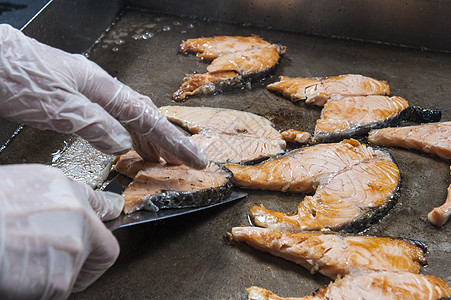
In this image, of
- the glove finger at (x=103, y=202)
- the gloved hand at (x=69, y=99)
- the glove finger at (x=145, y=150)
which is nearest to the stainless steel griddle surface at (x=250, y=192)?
the glove finger at (x=103, y=202)

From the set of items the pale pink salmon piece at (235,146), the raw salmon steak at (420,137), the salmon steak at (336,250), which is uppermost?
the raw salmon steak at (420,137)

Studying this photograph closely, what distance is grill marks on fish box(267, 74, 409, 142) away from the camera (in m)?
4.06

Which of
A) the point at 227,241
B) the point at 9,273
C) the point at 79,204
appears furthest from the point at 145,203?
the point at 9,273

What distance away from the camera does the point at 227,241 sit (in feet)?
10.3

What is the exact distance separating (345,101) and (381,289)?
2162mm

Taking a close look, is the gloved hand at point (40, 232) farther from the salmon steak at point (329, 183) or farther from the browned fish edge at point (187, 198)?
the salmon steak at point (329, 183)

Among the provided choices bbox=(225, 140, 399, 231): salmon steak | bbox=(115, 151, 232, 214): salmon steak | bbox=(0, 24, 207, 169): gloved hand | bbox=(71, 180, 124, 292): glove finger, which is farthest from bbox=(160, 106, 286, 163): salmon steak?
bbox=(71, 180, 124, 292): glove finger

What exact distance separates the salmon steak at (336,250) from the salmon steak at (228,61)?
6.43ft

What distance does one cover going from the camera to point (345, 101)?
14.2 ft

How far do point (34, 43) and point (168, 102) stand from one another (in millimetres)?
1772

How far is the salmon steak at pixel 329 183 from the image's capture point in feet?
10.5

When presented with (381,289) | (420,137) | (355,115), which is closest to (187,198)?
(381,289)

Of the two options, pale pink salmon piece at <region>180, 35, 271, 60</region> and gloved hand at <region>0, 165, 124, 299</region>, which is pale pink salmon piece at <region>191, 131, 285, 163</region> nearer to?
pale pink salmon piece at <region>180, 35, 271, 60</region>

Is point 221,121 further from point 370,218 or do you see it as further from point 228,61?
point 370,218
